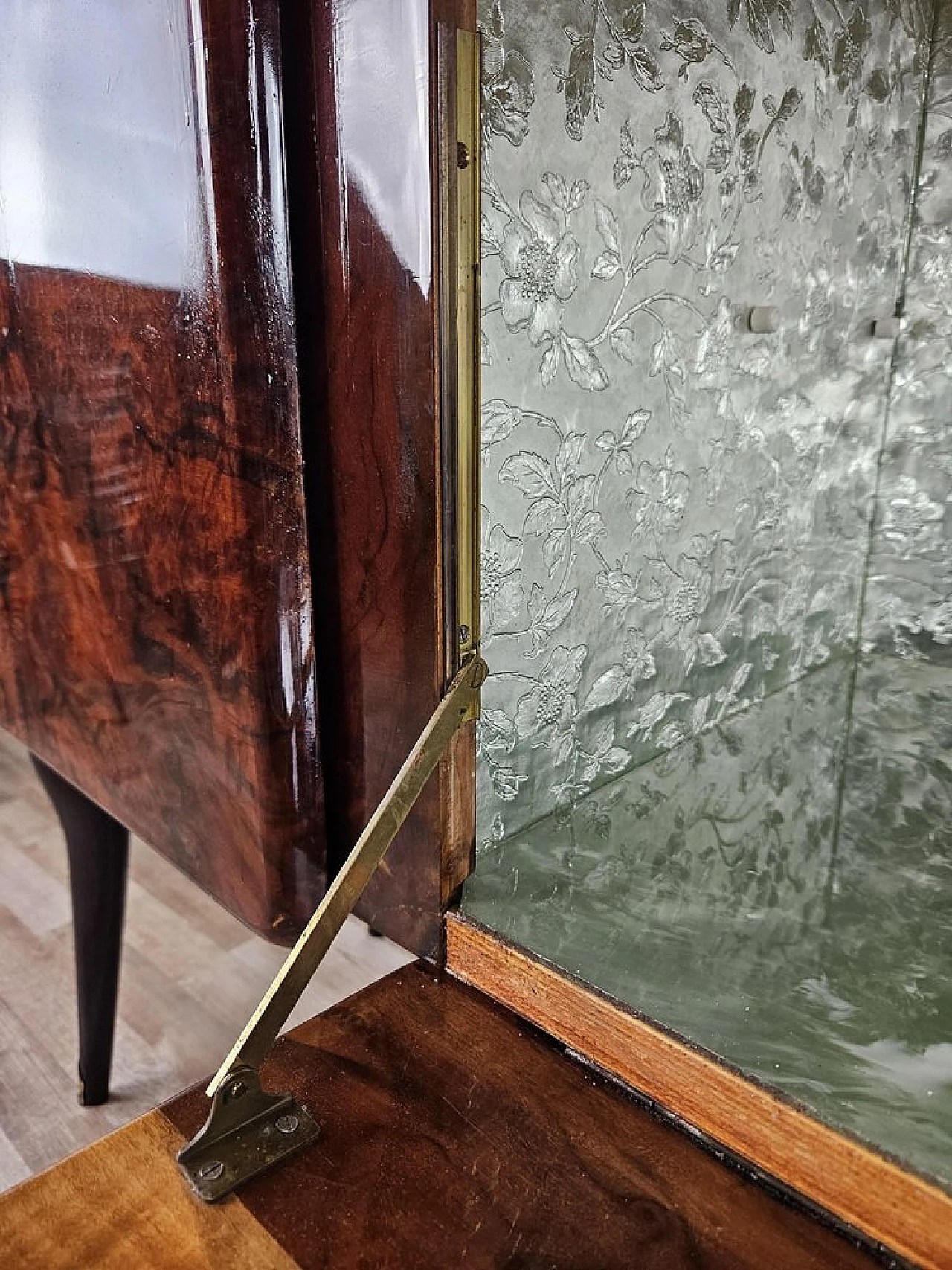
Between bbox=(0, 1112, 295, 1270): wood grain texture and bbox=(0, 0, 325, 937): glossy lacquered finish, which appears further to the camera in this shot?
bbox=(0, 0, 325, 937): glossy lacquered finish

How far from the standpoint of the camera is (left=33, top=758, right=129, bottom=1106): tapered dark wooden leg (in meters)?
1.16

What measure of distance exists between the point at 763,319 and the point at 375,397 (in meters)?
0.60

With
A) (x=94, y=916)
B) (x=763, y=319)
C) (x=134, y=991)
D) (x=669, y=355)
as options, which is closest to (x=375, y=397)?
(x=669, y=355)

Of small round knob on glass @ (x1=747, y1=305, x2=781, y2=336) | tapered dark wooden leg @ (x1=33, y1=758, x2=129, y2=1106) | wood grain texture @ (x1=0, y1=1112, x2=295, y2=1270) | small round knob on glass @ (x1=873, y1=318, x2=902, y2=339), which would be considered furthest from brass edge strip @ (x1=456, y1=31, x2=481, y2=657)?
small round knob on glass @ (x1=873, y1=318, x2=902, y2=339)

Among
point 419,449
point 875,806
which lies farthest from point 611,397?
point 875,806

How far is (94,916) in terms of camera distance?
125 centimetres

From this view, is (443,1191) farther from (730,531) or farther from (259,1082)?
(730,531)

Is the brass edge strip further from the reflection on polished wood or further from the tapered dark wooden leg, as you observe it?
the tapered dark wooden leg

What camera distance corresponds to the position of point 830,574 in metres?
1.37

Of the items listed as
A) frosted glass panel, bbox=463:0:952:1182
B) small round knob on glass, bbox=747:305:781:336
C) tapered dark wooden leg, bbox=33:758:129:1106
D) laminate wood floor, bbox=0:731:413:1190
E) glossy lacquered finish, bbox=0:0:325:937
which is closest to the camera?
glossy lacquered finish, bbox=0:0:325:937

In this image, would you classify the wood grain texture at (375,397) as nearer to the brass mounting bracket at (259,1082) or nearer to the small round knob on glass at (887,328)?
the brass mounting bracket at (259,1082)

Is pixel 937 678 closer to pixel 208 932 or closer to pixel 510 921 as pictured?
pixel 510 921

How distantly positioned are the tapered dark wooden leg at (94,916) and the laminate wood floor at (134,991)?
0.06 metres

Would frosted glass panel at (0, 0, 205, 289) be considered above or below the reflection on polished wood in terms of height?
above
